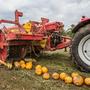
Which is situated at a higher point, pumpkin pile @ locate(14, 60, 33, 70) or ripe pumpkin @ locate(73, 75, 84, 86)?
pumpkin pile @ locate(14, 60, 33, 70)

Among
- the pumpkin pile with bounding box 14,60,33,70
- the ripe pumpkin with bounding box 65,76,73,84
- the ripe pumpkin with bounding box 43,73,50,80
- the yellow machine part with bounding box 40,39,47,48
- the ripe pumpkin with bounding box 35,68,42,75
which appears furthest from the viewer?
the yellow machine part with bounding box 40,39,47,48

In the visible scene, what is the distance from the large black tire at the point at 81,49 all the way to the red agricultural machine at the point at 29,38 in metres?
1.34

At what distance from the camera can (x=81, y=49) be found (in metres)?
7.32

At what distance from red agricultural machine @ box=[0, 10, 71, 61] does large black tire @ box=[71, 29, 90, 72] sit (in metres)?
1.34

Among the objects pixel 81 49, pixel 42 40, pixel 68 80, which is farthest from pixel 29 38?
pixel 68 80

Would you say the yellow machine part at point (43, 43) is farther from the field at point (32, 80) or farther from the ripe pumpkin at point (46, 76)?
the ripe pumpkin at point (46, 76)

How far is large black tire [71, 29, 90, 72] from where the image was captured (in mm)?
7191

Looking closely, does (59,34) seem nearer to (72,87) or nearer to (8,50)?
(8,50)

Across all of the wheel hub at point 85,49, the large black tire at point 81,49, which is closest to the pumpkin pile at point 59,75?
the large black tire at point 81,49

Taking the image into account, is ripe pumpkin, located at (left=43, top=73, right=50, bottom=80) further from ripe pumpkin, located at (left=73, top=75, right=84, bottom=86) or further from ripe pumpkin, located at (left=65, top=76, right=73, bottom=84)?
ripe pumpkin, located at (left=73, top=75, right=84, bottom=86)

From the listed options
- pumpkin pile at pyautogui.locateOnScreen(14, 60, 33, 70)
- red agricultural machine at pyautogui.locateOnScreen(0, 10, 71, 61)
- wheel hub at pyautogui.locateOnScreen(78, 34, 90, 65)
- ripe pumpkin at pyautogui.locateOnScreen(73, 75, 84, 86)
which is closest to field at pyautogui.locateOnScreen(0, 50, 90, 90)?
ripe pumpkin at pyautogui.locateOnScreen(73, 75, 84, 86)

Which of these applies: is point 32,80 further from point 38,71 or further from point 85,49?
point 85,49

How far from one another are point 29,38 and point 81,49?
5.30ft

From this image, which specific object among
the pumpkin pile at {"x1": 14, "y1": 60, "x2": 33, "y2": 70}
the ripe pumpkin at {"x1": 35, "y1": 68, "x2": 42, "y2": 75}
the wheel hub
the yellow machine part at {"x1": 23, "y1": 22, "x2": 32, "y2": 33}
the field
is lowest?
the field
